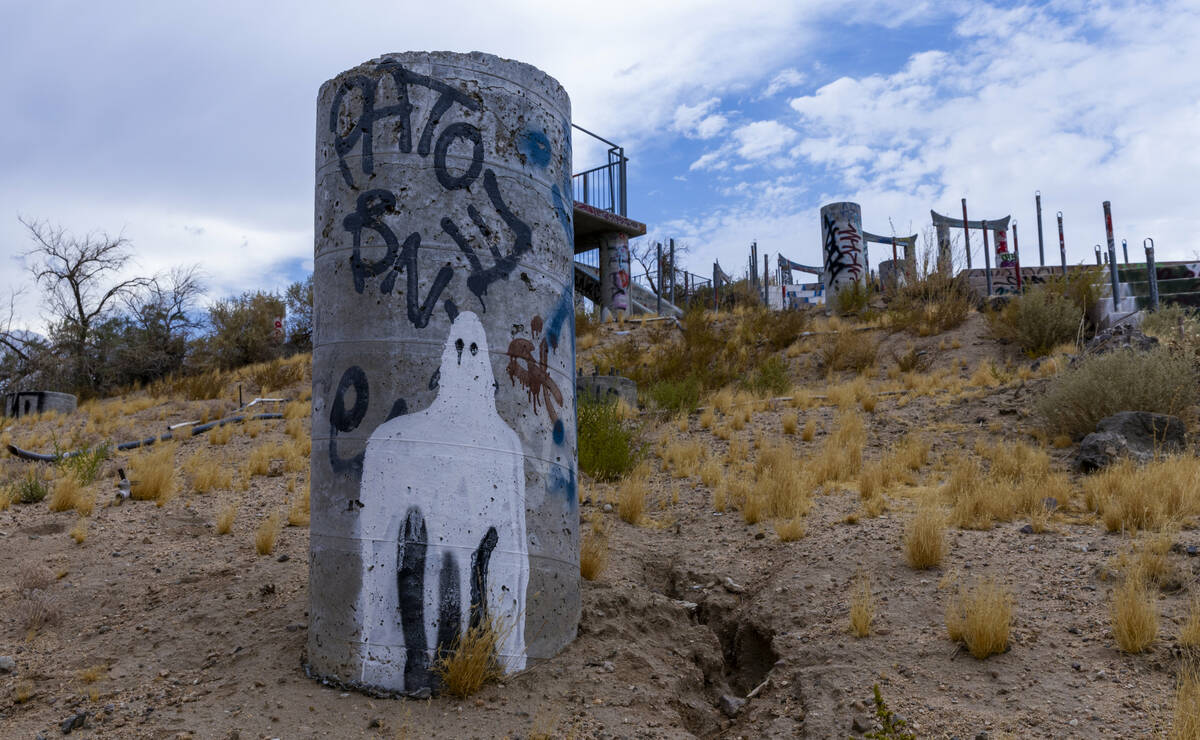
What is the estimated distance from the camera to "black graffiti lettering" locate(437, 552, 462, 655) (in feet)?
13.4

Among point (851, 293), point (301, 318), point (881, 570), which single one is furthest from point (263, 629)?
point (301, 318)

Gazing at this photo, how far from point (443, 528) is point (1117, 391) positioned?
7807 mm

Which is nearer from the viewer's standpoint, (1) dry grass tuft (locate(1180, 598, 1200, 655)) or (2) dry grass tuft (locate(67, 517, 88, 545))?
(1) dry grass tuft (locate(1180, 598, 1200, 655))

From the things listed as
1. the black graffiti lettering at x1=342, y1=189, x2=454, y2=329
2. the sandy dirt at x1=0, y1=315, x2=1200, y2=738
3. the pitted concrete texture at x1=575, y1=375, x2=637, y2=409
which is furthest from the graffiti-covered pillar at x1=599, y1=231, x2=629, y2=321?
the black graffiti lettering at x1=342, y1=189, x2=454, y2=329

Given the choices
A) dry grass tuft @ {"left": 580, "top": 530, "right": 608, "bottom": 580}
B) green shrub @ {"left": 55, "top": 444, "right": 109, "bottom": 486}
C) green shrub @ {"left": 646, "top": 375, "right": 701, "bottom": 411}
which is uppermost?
green shrub @ {"left": 646, "top": 375, "right": 701, "bottom": 411}

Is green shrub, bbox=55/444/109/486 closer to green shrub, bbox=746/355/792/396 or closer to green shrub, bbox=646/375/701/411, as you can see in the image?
green shrub, bbox=646/375/701/411

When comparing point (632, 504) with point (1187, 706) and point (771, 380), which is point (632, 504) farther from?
point (771, 380)

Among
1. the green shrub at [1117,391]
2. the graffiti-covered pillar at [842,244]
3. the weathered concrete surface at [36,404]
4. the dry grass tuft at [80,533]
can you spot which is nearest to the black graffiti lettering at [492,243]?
the dry grass tuft at [80,533]

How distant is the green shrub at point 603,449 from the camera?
888cm

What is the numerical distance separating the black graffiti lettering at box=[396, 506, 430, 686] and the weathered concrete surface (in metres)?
15.1

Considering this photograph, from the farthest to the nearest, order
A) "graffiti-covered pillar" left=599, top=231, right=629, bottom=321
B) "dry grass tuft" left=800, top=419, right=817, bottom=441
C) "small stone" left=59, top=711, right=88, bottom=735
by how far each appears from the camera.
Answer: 1. "graffiti-covered pillar" left=599, top=231, right=629, bottom=321
2. "dry grass tuft" left=800, top=419, right=817, bottom=441
3. "small stone" left=59, top=711, right=88, bottom=735

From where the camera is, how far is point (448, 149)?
14.7 ft

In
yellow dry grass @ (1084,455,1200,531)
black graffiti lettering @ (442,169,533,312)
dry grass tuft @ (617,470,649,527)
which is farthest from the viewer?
dry grass tuft @ (617,470,649,527)

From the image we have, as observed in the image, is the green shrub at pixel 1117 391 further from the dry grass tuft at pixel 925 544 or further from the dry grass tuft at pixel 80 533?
the dry grass tuft at pixel 80 533
